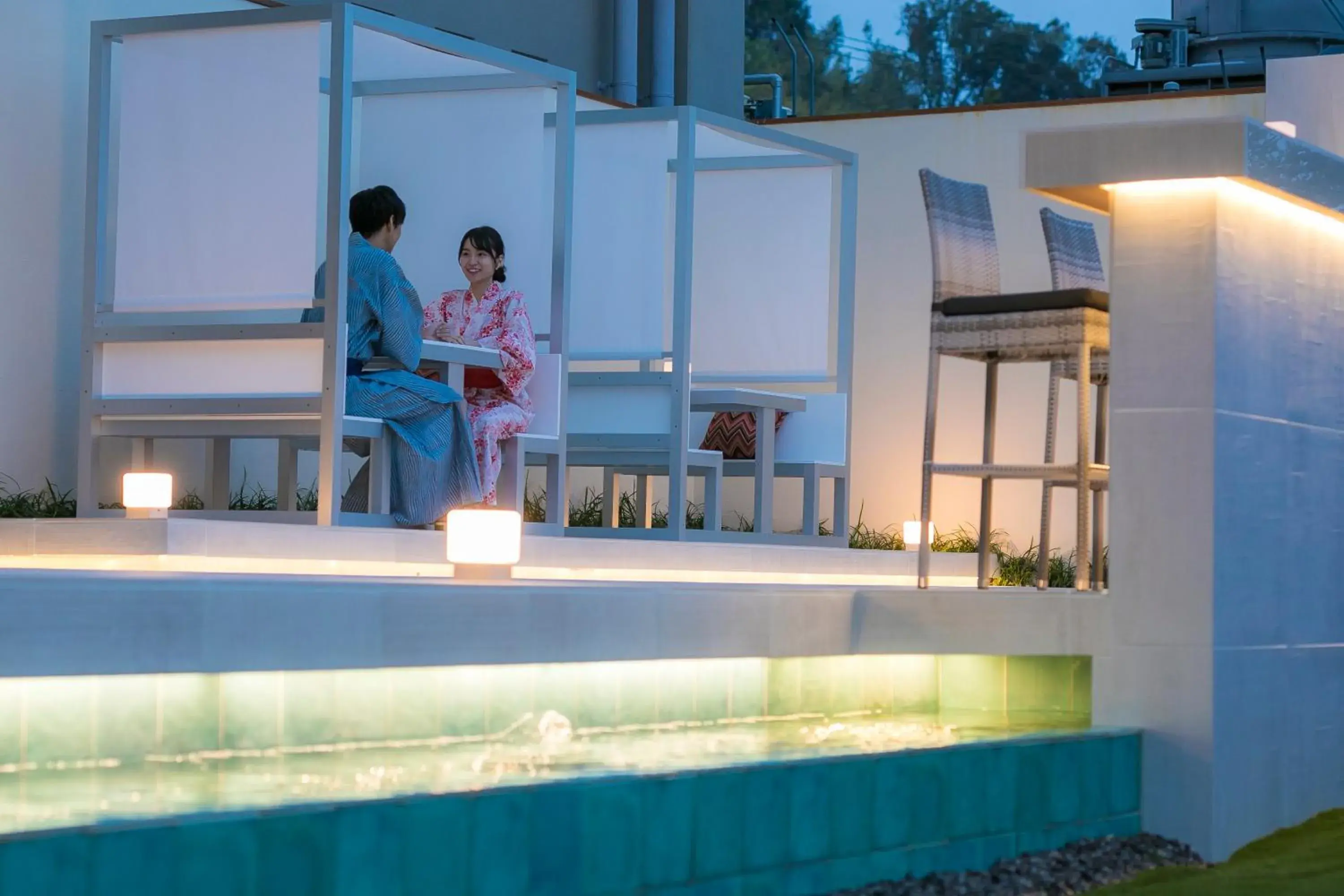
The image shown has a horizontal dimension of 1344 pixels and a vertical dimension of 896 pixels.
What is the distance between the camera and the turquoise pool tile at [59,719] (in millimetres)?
2947

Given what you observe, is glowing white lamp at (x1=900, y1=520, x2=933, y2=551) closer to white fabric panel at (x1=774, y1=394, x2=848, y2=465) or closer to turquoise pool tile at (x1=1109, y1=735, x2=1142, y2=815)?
white fabric panel at (x1=774, y1=394, x2=848, y2=465)

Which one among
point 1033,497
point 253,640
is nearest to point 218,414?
point 253,640

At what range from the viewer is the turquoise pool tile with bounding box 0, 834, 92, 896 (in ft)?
7.18

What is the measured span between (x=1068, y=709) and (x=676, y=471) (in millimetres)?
2603

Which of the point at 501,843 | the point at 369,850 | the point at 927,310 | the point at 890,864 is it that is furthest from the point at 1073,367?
the point at 927,310

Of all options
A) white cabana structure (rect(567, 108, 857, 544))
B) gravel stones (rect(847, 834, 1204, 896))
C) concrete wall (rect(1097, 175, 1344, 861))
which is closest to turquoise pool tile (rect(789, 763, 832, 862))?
gravel stones (rect(847, 834, 1204, 896))

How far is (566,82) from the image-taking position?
6.32 m

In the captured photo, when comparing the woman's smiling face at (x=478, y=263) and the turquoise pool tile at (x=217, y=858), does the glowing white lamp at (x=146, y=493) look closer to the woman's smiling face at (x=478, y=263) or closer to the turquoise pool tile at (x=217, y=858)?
the woman's smiling face at (x=478, y=263)

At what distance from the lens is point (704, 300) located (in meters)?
8.41

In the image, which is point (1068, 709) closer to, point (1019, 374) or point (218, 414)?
point (218, 414)

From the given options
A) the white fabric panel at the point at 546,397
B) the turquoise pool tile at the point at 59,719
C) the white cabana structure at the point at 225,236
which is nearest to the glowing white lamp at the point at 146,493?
the white cabana structure at the point at 225,236

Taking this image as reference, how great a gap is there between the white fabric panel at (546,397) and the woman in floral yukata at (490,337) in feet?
0.12

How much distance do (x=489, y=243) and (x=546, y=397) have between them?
1.86 ft

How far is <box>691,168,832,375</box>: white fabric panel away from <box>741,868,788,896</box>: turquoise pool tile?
5022mm
